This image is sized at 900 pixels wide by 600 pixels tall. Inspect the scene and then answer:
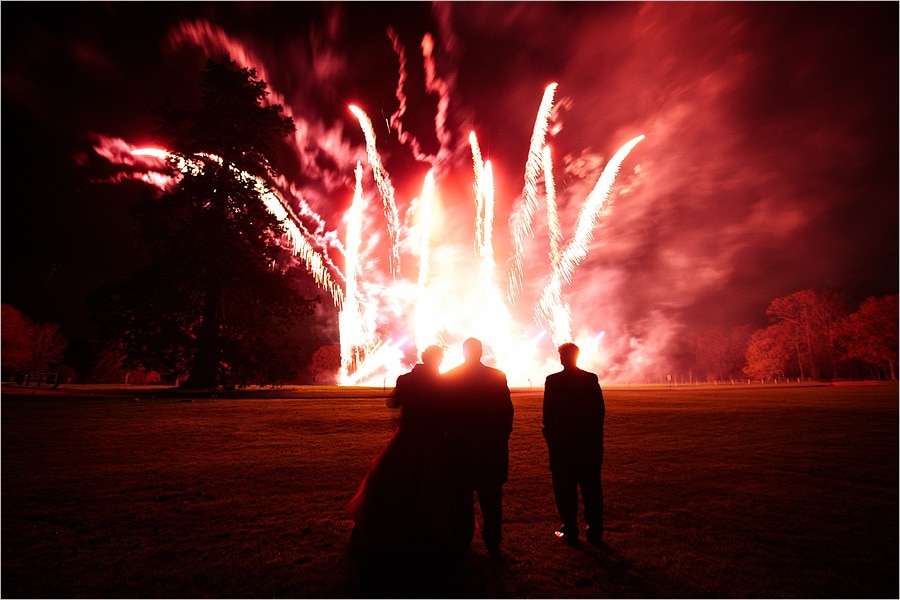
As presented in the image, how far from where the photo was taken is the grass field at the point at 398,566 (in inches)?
166

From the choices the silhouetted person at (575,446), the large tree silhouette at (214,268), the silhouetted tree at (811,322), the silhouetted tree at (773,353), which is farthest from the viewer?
the silhouetted tree at (773,353)

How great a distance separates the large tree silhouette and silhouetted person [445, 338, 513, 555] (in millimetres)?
27125

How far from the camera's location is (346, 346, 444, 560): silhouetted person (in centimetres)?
465

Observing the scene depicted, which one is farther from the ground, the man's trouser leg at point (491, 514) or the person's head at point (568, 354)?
the person's head at point (568, 354)

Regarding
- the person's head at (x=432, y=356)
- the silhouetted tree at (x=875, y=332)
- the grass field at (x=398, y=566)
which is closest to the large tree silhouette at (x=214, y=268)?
the grass field at (x=398, y=566)

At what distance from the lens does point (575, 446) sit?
5.52 metres

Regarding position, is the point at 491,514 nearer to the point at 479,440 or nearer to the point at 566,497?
the point at 479,440

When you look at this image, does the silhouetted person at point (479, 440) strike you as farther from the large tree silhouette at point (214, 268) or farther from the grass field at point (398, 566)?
the large tree silhouette at point (214, 268)

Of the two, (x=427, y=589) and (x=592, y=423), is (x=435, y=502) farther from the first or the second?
(x=592, y=423)

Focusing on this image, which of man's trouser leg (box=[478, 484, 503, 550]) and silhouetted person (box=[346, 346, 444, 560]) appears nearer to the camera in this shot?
silhouetted person (box=[346, 346, 444, 560])

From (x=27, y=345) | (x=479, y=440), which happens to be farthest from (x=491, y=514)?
(x=27, y=345)

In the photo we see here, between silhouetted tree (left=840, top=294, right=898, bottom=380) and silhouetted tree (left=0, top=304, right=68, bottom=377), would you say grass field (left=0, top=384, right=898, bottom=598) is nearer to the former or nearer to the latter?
silhouetted tree (left=840, top=294, right=898, bottom=380)

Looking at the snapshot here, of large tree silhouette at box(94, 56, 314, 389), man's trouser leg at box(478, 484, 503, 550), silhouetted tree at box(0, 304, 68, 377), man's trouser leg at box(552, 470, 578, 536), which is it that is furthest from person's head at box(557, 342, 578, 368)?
silhouetted tree at box(0, 304, 68, 377)

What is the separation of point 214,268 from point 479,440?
27795 millimetres
